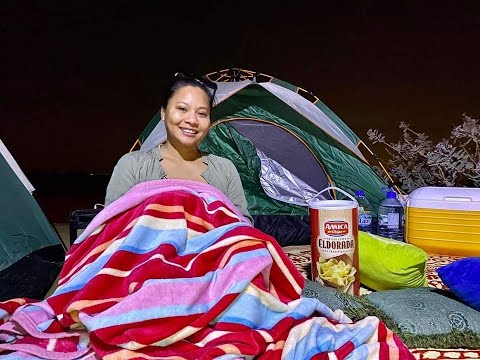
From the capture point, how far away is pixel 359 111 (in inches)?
161

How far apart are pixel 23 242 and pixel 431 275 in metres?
1.42

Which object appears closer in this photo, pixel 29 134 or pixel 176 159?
pixel 176 159

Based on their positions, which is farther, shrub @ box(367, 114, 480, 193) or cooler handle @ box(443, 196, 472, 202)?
shrub @ box(367, 114, 480, 193)

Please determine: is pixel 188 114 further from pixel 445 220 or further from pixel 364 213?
pixel 445 220

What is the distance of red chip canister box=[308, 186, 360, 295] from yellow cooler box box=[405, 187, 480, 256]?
904mm

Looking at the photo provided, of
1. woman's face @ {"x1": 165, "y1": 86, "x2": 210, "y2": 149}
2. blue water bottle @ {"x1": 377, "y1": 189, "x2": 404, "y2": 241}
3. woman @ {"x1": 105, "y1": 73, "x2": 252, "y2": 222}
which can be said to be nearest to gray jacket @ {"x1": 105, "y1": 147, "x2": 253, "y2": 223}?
woman @ {"x1": 105, "y1": 73, "x2": 252, "y2": 222}

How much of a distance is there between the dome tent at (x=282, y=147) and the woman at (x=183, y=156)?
1.04 meters

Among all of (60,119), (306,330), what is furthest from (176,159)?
(60,119)

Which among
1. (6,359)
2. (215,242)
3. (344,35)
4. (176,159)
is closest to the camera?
(6,359)

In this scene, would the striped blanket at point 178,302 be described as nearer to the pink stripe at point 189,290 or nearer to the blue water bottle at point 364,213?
the pink stripe at point 189,290

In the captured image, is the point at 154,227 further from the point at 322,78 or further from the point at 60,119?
the point at 60,119

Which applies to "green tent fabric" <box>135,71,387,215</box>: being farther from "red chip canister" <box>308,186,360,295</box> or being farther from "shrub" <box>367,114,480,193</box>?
"red chip canister" <box>308,186,360,295</box>

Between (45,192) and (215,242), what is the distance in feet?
12.7

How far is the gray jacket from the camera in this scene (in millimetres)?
1492
